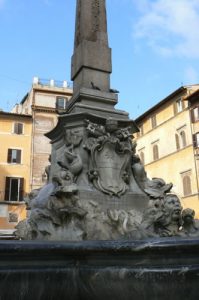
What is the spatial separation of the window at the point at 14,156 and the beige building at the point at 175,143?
11.8 metres

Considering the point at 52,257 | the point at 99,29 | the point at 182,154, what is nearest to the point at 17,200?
the point at 182,154

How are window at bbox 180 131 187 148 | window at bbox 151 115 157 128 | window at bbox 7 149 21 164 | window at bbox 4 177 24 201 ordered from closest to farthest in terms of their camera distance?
window at bbox 4 177 24 201
window at bbox 180 131 187 148
window at bbox 7 149 21 164
window at bbox 151 115 157 128

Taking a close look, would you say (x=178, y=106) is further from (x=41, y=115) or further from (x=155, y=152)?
(x=41, y=115)

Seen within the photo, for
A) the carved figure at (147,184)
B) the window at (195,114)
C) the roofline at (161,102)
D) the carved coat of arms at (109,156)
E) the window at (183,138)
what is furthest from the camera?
the roofline at (161,102)

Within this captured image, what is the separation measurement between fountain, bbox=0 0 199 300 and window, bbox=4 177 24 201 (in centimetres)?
2293

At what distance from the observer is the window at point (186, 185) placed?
1081 inches

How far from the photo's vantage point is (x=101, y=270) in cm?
259

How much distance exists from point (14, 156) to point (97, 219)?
89.3ft

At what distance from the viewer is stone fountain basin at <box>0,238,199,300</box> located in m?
2.38

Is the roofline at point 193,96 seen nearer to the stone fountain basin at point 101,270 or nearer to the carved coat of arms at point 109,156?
the carved coat of arms at point 109,156

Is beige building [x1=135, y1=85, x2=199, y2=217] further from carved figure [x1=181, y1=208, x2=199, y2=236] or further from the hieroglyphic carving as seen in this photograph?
carved figure [x1=181, y1=208, x2=199, y2=236]

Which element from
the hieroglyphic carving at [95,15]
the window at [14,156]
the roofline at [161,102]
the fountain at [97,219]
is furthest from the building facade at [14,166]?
the fountain at [97,219]

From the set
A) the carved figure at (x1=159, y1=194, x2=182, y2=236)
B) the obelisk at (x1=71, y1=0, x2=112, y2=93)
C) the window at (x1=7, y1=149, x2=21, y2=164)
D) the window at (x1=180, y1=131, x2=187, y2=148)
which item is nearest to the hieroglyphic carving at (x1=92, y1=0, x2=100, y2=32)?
the obelisk at (x1=71, y1=0, x2=112, y2=93)

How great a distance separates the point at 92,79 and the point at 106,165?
2.21m
